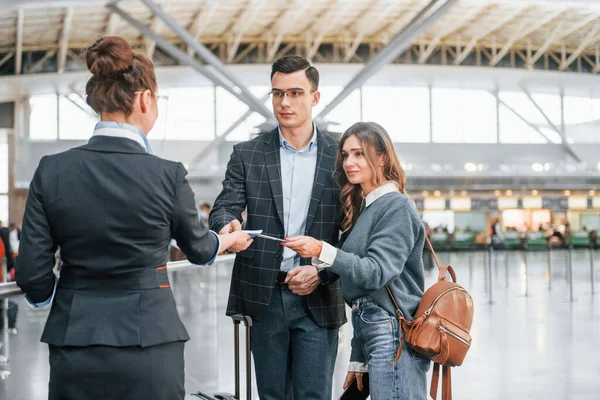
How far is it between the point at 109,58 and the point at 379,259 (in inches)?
50.3

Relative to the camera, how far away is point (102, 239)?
2.19 m

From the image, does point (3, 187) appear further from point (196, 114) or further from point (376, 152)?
point (376, 152)

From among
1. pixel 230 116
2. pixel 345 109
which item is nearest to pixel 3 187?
pixel 230 116

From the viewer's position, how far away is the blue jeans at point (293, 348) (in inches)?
127

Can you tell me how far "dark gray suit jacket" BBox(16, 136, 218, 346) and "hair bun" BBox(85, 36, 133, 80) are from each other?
0.70 ft

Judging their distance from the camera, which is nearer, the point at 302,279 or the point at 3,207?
the point at 302,279

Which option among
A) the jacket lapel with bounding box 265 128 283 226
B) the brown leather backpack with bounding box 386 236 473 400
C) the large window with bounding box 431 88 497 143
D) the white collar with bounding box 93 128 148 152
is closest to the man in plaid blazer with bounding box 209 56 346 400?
the jacket lapel with bounding box 265 128 283 226

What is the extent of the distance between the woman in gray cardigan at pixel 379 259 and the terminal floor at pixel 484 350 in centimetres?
127

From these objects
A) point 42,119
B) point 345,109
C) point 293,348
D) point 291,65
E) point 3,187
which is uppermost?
point 345,109

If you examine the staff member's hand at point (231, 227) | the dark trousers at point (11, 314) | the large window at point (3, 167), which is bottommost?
the dark trousers at point (11, 314)

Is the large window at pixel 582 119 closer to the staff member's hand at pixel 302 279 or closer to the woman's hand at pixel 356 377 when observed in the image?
the woman's hand at pixel 356 377

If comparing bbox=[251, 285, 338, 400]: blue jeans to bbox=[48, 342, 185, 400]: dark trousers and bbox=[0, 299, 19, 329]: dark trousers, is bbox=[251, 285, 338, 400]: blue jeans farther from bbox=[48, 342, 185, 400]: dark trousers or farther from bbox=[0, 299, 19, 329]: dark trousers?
bbox=[0, 299, 19, 329]: dark trousers

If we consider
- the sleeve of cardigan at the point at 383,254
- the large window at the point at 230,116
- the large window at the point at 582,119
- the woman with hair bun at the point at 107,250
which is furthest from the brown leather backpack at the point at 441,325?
the large window at the point at 582,119

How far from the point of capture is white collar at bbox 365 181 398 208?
3.07 metres
